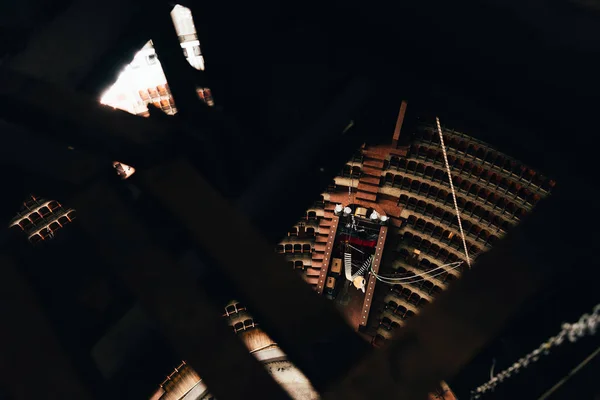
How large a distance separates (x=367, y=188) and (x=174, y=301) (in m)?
13.2

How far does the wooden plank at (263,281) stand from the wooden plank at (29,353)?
0.72m

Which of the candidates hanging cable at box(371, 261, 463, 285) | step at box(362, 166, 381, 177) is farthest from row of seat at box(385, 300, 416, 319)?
step at box(362, 166, 381, 177)

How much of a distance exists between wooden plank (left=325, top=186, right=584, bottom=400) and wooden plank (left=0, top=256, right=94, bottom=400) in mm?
1087

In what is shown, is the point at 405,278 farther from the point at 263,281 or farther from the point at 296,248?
the point at 263,281

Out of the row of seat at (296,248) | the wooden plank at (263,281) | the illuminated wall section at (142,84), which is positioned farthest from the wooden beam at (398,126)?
the wooden plank at (263,281)

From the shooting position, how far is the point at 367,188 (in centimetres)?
1452

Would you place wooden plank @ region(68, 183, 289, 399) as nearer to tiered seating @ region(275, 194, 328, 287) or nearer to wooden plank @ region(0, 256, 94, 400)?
wooden plank @ region(0, 256, 94, 400)

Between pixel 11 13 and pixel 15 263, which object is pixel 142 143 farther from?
pixel 11 13

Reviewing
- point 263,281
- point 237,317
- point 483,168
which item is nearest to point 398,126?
point 483,168

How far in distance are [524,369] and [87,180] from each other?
5.19 metres

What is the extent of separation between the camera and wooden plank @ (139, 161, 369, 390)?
56.9 inches

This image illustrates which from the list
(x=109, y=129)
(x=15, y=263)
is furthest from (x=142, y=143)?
(x=15, y=263)

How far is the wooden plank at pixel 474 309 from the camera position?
4.35 ft

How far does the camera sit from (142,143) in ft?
6.15
